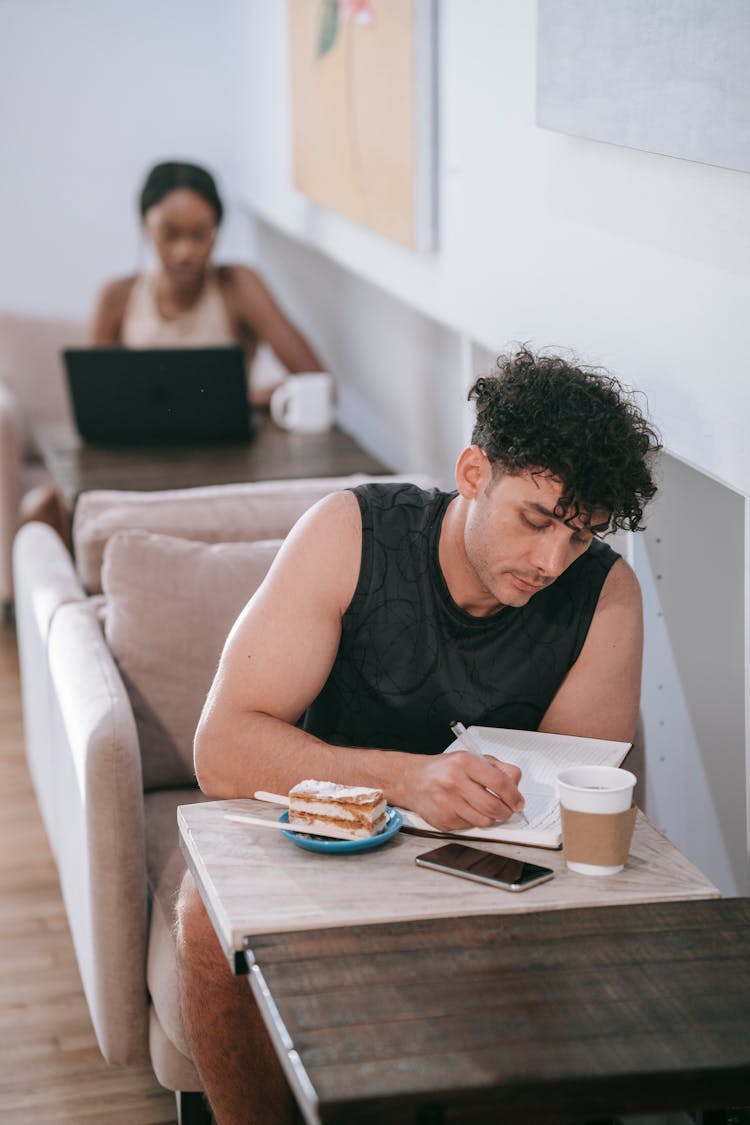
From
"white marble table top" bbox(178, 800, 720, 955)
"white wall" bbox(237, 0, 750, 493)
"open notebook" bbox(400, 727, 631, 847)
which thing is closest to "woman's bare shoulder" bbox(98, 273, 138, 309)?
"white wall" bbox(237, 0, 750, 493)

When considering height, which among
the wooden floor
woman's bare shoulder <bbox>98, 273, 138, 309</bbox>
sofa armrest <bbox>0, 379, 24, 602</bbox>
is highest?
woman's bare shoulder <bbox>98, 273, 138, 309</bbox>

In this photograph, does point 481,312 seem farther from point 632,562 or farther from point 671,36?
Result: point 671,36

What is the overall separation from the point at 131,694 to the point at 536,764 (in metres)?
0.87

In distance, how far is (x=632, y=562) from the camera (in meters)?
2.20

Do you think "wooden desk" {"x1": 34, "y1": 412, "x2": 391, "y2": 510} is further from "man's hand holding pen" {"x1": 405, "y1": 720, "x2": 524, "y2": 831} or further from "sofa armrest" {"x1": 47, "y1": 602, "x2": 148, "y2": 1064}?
"man's hand holding pen" {"x1": 405, "y1": 720, "x2": 524, "y2": 831}

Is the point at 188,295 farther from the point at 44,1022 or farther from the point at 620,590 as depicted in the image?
the point at 620,590

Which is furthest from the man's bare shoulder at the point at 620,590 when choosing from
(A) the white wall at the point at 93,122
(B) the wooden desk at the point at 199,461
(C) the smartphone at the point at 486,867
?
(A) the white wall at the point at 93,122

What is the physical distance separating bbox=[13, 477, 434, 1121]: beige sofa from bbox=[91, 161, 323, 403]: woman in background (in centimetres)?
129

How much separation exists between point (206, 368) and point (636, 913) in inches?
93.9

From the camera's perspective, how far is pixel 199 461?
3.35 metres

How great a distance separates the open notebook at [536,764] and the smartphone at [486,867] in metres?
0.05

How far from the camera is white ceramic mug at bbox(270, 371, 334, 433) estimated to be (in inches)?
143

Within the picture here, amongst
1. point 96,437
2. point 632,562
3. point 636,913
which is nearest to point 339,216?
point 96,437

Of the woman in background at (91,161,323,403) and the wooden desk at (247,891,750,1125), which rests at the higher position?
the woman in background at (91,161,323,403)
